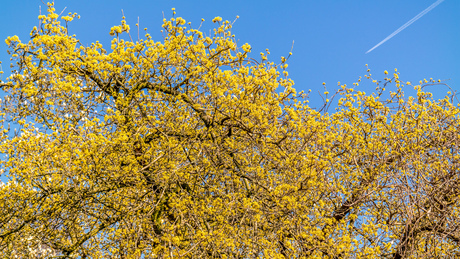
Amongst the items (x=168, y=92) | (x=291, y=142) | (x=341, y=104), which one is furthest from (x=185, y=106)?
(x=341, y=104)

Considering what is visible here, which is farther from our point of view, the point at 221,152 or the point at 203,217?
the point at 221,152

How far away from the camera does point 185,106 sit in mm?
7059

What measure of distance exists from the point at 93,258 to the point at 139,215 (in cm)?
151

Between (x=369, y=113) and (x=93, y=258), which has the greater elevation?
(x=369, y=113)

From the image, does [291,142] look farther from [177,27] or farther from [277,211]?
[177,27]

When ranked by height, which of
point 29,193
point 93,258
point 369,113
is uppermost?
point 369,113

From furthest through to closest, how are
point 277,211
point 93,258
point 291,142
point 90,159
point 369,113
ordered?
point 369,113 → point 291,142 → point 93,258 → point 277,211 → point 90,159

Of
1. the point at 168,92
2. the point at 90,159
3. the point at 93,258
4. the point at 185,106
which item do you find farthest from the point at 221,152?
the point at 93,258

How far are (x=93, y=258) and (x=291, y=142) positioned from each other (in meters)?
4.56

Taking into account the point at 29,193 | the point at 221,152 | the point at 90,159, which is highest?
the point at 221,152

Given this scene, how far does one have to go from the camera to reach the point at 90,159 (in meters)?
5.84

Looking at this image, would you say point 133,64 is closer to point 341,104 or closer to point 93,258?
point 93,258

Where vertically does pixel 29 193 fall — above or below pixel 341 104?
below

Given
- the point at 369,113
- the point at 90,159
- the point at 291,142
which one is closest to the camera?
the point at 90,159
